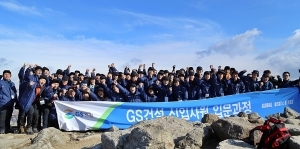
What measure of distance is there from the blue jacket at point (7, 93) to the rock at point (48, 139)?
2.23 metres

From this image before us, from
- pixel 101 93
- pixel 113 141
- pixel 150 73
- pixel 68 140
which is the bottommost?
pixel 68 140

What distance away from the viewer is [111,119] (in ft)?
31.6

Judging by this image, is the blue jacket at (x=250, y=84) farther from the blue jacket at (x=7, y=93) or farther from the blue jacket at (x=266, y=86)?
the blue jacket at (x=7, y=93)

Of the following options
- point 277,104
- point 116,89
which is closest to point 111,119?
point 116,89

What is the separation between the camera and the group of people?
9344mm

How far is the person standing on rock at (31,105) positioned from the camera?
9.17m

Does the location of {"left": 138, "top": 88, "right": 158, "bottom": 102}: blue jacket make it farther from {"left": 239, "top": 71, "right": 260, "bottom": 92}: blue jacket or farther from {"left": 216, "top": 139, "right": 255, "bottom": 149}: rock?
{"left": 216, "top": 139, "right": 255, "bottom": 149}: rock

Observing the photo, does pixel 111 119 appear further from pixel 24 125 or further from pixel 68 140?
pixel 24 125

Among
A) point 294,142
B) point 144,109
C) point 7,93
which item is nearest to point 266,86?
point 144,109

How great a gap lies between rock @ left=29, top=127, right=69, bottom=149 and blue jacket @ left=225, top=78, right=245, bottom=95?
6.38 metres

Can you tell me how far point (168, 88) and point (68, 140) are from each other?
413 cm

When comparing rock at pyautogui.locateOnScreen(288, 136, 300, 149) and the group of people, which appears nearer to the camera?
rock at pyautogui.locateOnScreen(288, 136, 300, 149)

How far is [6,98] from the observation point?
9.24 meters

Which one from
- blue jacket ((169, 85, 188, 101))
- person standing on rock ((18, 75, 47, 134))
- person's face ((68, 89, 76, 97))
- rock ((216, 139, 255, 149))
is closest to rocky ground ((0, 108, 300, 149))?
rock ((216, 139, 255, 149))
